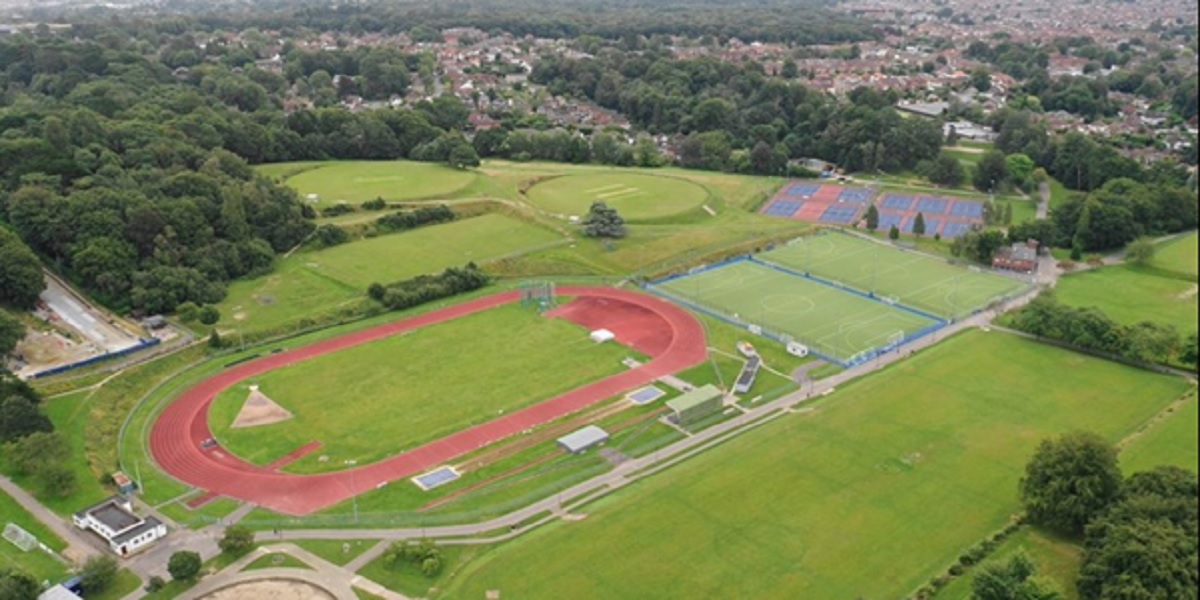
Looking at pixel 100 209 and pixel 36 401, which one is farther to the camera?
pixel 100 209

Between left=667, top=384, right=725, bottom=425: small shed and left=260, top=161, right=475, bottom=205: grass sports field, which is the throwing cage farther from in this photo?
left=260, top=161, right=475, bottom=205: grass sports field

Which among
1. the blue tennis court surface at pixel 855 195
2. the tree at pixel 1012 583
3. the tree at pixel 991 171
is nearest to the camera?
the tree at pixel 1012 583

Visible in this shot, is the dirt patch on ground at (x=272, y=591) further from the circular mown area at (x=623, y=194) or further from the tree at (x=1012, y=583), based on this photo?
the circular mown area at (x=623, y=194)

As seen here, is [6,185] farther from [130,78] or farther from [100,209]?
[130,78]

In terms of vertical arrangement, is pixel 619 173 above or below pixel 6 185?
below

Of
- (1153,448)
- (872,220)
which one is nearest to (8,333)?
(1153,448)

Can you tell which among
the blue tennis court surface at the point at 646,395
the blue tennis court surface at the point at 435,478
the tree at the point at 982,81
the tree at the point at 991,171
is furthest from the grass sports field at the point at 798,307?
the tree at the point at 982,81

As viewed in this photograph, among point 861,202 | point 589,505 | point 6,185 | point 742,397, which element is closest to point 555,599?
point 589,505
